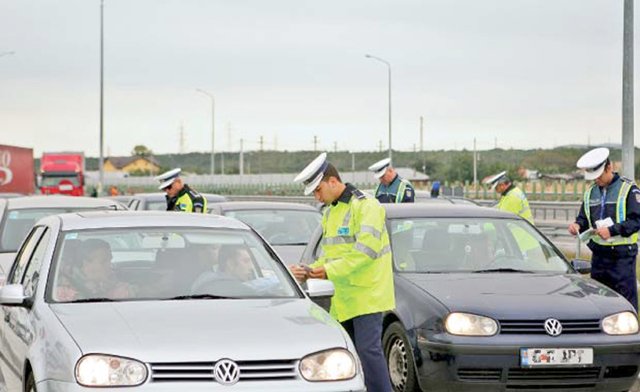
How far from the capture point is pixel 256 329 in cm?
577

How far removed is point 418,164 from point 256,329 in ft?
532

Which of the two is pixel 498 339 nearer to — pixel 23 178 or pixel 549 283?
pixel 549 283

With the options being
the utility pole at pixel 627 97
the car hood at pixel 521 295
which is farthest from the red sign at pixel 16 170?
the car hood at pixel 521 295

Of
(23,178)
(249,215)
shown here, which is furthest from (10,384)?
(23,178)

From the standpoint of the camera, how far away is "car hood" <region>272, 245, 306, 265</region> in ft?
41.3

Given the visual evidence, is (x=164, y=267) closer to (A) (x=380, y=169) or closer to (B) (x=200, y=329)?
(B) (x=200, y=329)

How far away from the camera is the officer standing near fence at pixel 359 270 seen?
289 inches

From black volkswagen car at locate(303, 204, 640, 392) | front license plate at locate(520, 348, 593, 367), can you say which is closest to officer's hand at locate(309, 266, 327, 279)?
black volkswagen car at locate(303, 204, 640, 392)

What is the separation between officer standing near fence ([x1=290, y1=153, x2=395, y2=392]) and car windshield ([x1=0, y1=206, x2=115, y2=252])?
553 centimetres

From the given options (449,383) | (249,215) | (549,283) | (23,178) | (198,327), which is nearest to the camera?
(198,327)

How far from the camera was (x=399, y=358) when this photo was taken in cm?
838

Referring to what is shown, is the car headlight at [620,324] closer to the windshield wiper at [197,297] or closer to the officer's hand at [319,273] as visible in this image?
the officer's hand at [319,273]

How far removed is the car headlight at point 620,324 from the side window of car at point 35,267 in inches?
151

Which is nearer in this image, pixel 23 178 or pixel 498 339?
pixel 498 339
